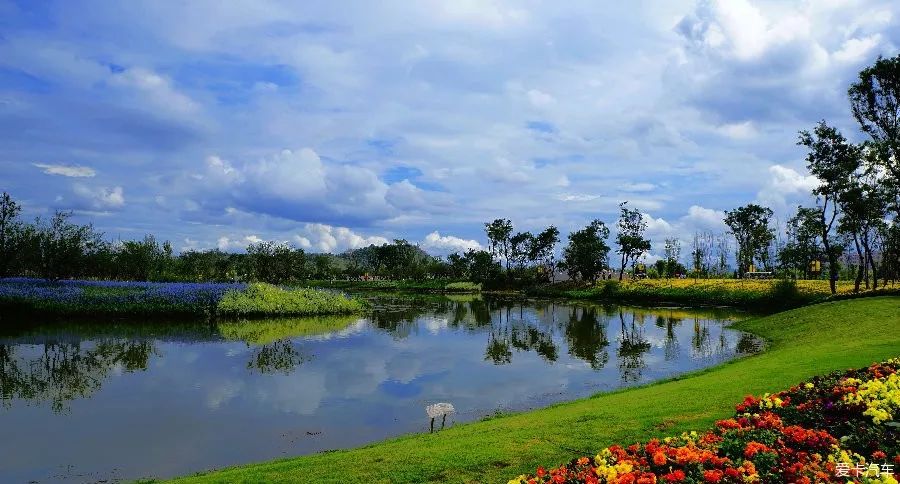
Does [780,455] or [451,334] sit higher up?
[780,455]

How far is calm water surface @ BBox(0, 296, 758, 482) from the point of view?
12.2 metres

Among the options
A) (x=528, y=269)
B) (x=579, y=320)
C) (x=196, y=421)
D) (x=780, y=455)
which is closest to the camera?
(x=780, y=455)

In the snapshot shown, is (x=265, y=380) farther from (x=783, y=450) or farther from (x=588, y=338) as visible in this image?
(x=588, y=338)

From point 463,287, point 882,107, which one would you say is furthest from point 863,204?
point 463,287

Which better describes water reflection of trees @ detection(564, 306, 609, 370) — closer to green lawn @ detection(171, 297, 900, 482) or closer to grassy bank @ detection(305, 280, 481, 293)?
green lawn @ detection(171, 297, 900, 482)

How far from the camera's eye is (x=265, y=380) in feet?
62.4

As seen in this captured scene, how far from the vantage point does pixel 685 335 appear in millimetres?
32250

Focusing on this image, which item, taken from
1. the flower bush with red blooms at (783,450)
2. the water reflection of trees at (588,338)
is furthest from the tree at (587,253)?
the flower bush with red blooms at (783,450)

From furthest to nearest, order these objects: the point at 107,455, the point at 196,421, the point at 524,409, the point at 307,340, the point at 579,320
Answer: the point at 579,320
the point at 307,340
the point at 524,409
the point at 196,421
the point at 107,455

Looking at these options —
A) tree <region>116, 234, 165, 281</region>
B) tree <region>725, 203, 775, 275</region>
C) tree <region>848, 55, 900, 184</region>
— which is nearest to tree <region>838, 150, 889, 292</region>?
tree <region>848, 55, 900, 184</region>

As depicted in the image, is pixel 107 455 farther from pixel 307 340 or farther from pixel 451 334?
pixel 451 334

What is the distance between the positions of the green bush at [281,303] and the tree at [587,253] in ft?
A: 139

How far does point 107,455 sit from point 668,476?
1184 cm

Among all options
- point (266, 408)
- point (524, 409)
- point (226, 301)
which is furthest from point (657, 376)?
point (226, 301)
